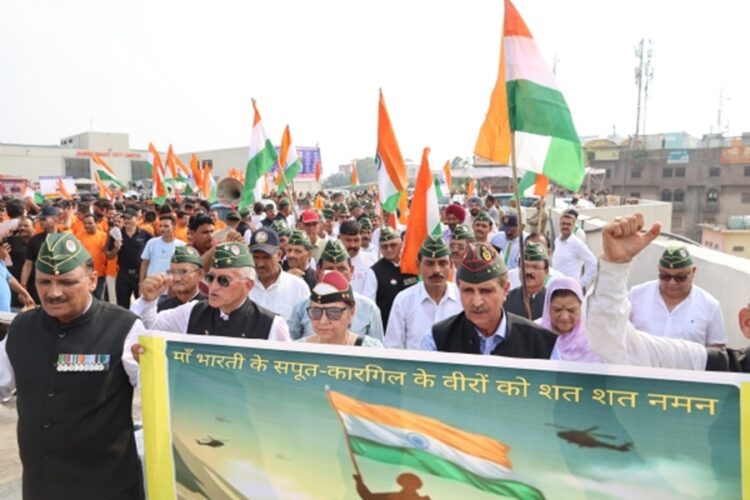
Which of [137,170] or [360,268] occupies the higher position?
[137,170]

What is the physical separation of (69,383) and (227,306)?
0.88 metres

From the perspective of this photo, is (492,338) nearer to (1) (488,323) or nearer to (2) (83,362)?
(1) (488,323)

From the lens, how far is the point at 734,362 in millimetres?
2441

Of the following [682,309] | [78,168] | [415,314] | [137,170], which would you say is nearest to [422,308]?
[415,314]

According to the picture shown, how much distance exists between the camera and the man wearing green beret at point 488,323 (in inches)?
111

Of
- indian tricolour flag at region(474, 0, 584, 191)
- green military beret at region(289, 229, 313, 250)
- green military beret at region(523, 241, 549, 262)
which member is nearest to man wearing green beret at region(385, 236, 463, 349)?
green military beret at region(523, 241, 549, 262)

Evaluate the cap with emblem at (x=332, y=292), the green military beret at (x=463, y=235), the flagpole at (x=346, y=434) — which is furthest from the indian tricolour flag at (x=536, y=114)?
the flagpole at (x=346, y=434)

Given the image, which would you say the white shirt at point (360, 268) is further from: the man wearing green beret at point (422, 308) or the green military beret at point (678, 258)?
the green military beret at point (678, 258)

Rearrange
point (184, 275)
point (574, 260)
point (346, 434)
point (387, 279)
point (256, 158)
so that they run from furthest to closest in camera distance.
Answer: point (256, 158) < point (574, 260) < point (387, 279) < point (184, 275) < point (346, 434)

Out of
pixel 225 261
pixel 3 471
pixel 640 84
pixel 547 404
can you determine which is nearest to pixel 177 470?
Answer: pixel 225 261

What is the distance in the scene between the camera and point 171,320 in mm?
3270

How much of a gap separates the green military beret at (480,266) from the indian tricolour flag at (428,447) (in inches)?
35.4

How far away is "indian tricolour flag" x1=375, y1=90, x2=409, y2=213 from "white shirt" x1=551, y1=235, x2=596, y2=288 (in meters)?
2.06

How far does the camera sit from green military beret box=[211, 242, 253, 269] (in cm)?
316
